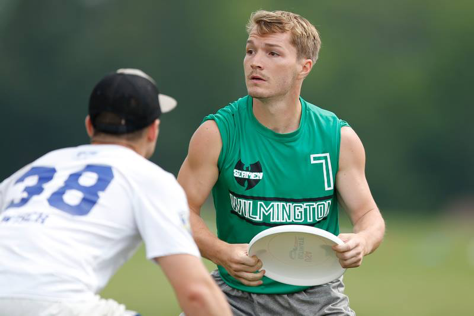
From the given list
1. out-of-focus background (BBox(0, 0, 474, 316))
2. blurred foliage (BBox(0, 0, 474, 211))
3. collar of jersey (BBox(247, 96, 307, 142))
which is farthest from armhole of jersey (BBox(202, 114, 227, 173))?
blurred foliage (BBox(0, 0, 474, 211))

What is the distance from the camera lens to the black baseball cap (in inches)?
163

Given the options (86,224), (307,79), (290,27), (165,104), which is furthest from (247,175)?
(307,79)

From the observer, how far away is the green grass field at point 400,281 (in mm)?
12773

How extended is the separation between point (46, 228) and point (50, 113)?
104 ft

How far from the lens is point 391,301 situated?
44.8 ft

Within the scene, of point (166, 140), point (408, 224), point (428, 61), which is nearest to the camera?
point (408, 224)

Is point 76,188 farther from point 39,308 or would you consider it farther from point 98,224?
point 39,308

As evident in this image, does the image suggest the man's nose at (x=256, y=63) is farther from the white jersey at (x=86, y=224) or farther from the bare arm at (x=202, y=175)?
the white jersey at (x=86, y=224)

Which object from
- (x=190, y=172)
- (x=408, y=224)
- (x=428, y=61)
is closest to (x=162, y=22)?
(x=428, y=61)

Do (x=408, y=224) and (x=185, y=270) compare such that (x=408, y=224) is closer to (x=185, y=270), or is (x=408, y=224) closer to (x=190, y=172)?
(x=190, y=172)

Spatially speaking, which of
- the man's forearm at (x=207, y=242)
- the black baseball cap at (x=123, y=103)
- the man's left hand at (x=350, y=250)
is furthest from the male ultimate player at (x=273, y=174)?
the black baseball cap at (x=123, y=103)

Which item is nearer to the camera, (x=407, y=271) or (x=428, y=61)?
(x=407, y=271)

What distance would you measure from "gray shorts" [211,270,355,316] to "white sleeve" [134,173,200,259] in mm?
1883

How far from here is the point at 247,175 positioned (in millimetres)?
5762
